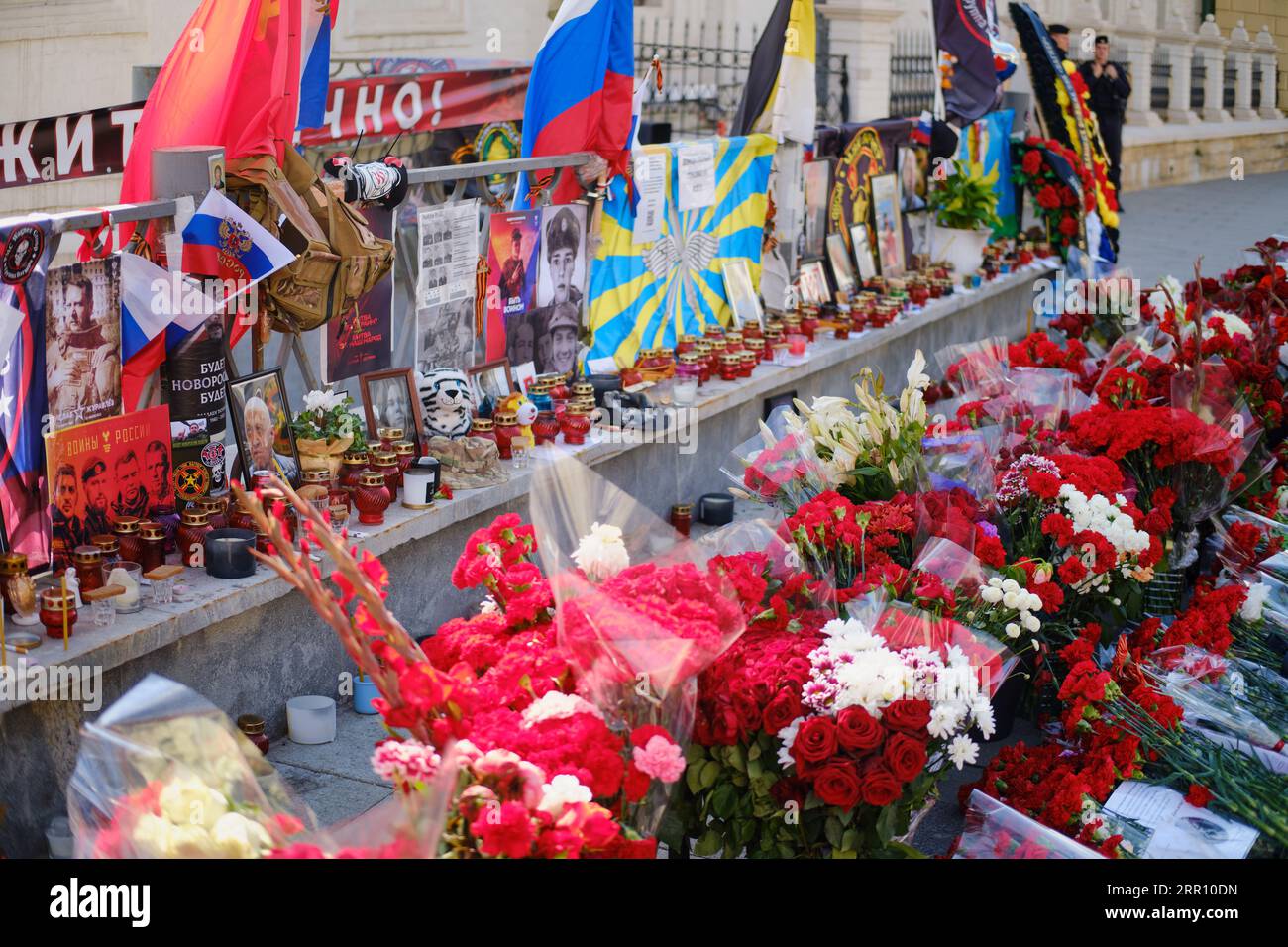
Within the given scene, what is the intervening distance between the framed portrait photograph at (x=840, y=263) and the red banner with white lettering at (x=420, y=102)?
7.63 ft

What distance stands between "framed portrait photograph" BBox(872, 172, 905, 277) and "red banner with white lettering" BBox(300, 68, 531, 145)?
248 centimetres

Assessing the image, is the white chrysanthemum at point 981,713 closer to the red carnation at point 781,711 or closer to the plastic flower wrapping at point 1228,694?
the red carnation at point 781,711

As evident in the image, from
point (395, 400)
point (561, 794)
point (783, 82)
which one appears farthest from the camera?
point (783, 82)

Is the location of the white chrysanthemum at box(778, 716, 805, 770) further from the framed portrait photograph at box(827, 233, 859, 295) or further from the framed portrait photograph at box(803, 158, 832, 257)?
the framed portrait photograph at box(827, 233, 859, 295)

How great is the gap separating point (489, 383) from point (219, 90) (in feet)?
6.21

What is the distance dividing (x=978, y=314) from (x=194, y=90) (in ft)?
25.4

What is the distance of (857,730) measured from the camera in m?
3.01

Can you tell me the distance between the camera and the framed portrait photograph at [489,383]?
6363 millimetres

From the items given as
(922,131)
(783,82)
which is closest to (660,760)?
(783,82)

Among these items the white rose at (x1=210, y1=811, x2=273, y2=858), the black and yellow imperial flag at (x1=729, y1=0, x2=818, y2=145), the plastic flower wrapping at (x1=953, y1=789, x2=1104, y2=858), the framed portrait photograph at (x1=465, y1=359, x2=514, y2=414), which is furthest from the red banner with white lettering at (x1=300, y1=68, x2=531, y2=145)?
the white rose at (x1=210, y1=811, x2=273, y2=858)

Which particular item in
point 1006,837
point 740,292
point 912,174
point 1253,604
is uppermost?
point 912,174

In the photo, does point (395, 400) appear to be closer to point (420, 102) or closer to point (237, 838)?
point (237, 838)
